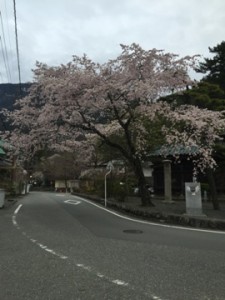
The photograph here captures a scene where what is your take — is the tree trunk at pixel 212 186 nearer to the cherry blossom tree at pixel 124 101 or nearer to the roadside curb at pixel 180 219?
the cherry blossom tree at pixel 124 101

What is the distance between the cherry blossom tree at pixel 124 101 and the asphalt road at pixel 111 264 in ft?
21.3

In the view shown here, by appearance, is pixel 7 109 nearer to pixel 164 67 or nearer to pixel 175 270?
pixel 164 67

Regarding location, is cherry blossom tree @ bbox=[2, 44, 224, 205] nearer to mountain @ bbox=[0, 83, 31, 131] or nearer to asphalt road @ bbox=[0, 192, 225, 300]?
mountain @ bbox=[0, 83, 31, 131]

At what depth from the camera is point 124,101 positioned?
1867 centimetres

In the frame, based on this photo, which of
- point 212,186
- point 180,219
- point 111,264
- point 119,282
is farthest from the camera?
point 212,186

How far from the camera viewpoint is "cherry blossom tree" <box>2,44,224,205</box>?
17594 mm

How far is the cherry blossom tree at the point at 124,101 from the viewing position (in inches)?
693

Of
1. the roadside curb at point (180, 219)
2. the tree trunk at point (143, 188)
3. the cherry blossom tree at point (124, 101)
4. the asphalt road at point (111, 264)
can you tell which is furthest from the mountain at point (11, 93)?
the asphalt road at point (111, 264)

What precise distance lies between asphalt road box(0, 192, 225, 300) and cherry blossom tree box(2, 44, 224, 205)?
6.49m

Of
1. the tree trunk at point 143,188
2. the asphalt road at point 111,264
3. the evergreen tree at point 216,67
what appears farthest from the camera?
the evergreen tree at point 216,67

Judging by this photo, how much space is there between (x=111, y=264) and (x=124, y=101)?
12174 millimetres

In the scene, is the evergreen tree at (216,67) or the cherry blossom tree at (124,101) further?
the evergreen tree at (216,67)

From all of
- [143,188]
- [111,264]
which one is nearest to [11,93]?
[143,188]

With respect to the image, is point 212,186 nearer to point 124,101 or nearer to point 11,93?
point 124,101
